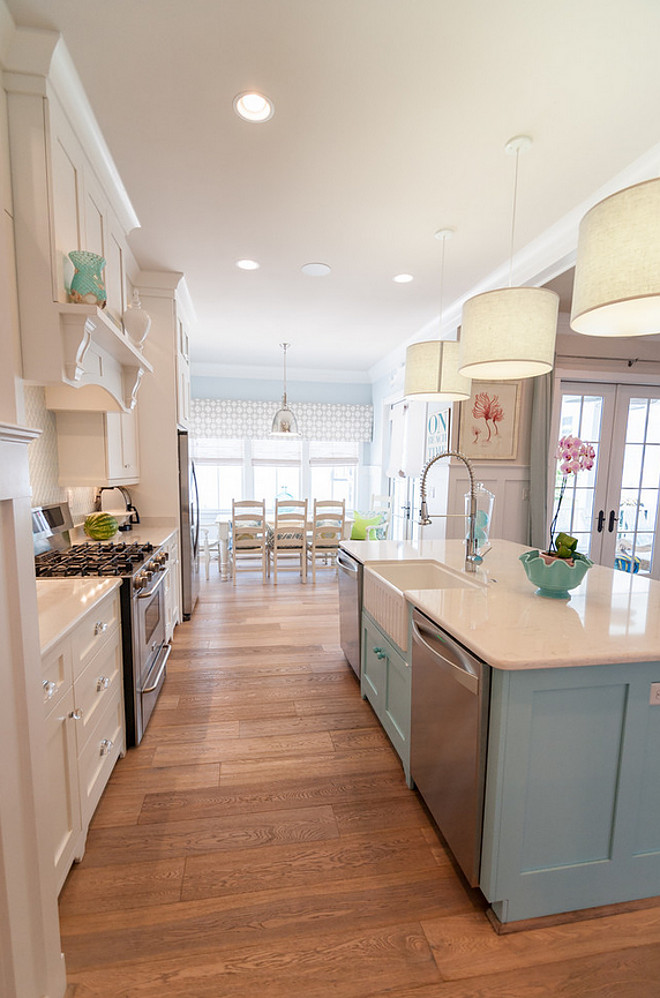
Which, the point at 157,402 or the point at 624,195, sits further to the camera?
the point at 157,402

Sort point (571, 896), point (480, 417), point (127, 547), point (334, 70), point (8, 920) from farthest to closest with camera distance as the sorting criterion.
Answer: point (480, 417), point (127, 547), point (334, 70), point (571, 896), point (8, 920)

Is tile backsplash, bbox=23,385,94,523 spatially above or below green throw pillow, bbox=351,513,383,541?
above

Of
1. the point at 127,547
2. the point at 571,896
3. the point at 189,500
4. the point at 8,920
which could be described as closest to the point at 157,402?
the point at 189,500

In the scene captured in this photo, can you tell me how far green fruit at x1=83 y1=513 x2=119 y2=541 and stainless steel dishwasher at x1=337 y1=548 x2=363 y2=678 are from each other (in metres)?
1.55

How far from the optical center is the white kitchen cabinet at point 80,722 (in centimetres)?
128

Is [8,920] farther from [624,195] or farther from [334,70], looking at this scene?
[334,70]

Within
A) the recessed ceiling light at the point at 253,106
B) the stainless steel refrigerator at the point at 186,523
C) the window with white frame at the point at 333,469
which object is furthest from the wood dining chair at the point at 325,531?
the recessed ceiling light at the point at 253,106

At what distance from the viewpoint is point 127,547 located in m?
2.43

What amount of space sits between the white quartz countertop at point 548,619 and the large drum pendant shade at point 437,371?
3.60ft

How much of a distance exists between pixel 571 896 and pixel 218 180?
11.1 feet

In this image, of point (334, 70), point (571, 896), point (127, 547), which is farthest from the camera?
point (127, 547)

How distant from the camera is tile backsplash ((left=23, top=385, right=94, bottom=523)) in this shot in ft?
7.05

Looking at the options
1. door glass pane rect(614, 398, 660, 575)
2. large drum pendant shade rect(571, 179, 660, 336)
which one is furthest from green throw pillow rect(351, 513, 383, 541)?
large drum pendant shade rect(571, 179, 660, 336)

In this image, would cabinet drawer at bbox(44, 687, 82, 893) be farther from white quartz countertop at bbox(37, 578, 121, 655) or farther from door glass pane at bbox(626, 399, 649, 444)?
door glass pane at bbox(626, 399, 649, 444)
